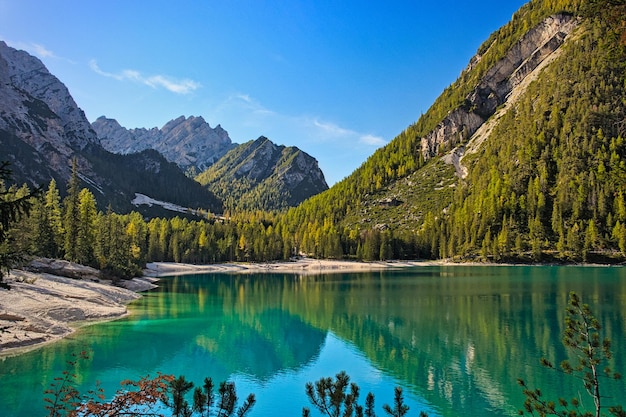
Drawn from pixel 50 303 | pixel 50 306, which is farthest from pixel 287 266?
pixel 50 306

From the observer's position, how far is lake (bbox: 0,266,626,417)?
25.8 m

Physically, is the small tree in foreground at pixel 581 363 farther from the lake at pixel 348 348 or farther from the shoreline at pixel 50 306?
the shoreline at pixel 50 306

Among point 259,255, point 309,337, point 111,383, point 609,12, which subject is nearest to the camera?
point 609,12

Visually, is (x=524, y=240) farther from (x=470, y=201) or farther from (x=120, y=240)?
(x=120, y=240)

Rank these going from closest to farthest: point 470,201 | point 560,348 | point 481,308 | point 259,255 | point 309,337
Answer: point 560,348 → point 309,337 → point 481,308 → point 259,255 → point 470,201

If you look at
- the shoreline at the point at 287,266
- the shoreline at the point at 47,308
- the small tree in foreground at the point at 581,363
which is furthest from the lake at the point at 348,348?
the shoreline at the point at 287,266

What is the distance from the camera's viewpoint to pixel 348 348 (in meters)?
38.1

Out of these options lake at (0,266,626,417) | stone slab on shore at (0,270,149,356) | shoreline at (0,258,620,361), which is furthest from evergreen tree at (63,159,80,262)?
lake at (0,266,626,417)

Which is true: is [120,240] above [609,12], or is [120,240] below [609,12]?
below

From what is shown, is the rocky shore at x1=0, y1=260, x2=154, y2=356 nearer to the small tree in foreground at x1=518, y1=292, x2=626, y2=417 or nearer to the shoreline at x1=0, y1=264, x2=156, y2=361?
the shoreline at x1=0, y1=264, x2=156, y2=361

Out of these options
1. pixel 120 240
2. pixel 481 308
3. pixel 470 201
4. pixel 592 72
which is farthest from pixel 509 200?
pixel 120 240

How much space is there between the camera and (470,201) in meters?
184

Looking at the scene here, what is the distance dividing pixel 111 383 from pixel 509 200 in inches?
6590

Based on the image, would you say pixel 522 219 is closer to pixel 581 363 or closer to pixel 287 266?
pixel 287 266
